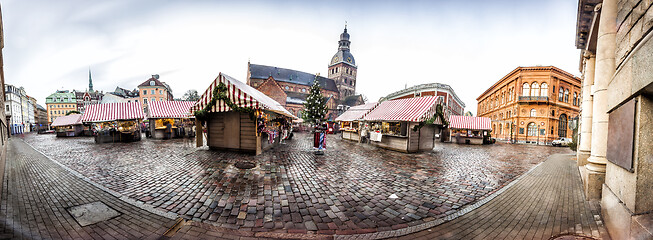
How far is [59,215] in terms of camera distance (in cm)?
334

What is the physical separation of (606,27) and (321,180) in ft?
26.1

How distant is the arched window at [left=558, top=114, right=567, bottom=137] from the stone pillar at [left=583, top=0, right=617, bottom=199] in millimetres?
37491

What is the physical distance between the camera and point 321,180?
227 inches

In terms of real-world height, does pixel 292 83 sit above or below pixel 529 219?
above

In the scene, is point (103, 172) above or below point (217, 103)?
below

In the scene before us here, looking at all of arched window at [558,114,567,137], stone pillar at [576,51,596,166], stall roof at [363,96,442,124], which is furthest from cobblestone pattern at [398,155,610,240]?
arched window at [558,114,567,137]

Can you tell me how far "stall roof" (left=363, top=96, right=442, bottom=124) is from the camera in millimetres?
11531

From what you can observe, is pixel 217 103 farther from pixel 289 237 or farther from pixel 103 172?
pixel 289 237

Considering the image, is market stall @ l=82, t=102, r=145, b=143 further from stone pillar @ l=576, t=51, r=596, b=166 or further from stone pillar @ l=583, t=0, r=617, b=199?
stone pillar @ l=576, t=51, r=596, b=166

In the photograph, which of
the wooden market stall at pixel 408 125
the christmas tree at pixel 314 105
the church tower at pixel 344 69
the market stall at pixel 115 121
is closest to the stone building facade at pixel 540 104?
the wooden market stall at pixel 408 125

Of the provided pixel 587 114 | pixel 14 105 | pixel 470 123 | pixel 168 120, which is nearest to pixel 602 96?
pixel 587 114

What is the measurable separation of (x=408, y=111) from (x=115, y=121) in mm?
22559

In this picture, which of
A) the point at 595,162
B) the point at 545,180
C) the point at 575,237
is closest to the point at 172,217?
the point at 575,237

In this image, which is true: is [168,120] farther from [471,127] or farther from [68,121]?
[471,127]
